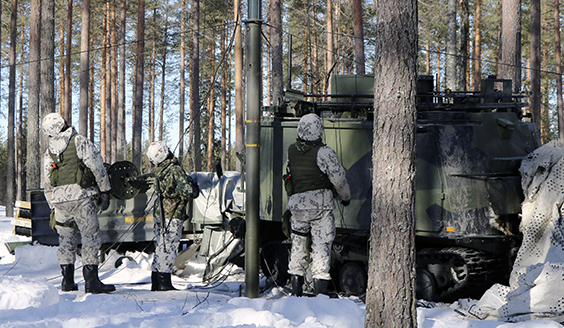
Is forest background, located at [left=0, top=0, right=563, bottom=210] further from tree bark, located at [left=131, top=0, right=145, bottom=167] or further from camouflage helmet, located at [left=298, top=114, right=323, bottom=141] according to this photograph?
camouflage helmet, located at [left=298, top=114, right=323, bottom=141]

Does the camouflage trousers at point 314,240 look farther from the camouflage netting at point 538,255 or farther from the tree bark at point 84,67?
the tree bark at point 84,67

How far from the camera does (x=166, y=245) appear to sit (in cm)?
679

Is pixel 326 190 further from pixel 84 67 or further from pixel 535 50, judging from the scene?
pixel 84 67

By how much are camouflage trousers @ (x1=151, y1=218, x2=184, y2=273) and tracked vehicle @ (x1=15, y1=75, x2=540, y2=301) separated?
751 mm

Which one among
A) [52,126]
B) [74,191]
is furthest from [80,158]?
[52,126]

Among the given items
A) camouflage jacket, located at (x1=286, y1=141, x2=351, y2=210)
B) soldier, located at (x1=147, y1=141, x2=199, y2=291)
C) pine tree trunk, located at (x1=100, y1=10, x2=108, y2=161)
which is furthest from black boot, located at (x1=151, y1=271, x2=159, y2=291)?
pine tree trunk, located at (x1=100, y1=10, x2=108, y2=161)

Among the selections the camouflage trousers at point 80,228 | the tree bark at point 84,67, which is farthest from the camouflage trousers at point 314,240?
the tree bark at point 84,67

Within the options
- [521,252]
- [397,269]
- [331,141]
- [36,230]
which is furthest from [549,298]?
[36,230]

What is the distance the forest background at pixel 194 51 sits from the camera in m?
17.1

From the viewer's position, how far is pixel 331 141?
7.07 m

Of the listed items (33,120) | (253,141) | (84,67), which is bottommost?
(253,141)

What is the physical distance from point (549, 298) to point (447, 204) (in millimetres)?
1567

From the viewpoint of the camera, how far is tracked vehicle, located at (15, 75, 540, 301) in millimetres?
6258

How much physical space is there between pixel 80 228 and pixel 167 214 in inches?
41.4
